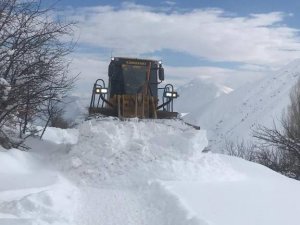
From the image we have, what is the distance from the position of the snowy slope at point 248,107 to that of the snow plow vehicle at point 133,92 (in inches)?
1780

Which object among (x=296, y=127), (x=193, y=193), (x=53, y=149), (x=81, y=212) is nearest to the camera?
(x=81, y=212)

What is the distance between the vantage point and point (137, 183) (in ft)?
40.7

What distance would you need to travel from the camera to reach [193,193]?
10.9 meters

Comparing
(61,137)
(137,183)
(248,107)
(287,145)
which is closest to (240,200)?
(137,183)

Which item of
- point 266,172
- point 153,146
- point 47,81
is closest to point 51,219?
point 153,146

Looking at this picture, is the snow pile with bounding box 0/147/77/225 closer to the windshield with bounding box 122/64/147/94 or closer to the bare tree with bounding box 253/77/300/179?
the windshield with bounding box 122/64/147/94

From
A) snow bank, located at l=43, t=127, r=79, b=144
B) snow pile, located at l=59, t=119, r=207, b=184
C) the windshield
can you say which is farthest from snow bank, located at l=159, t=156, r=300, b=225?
snow bank, located at l=43, t=127, r=79, b=144

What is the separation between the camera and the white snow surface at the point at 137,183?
915 centimetres

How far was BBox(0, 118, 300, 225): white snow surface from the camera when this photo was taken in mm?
9148

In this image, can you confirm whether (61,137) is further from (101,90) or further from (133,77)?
(101,90)

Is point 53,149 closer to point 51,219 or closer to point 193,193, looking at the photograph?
point 193,193

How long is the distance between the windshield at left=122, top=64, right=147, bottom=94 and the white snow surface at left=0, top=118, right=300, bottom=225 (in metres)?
3.58

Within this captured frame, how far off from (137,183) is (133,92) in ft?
22.5

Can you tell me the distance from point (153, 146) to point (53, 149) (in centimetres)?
392
